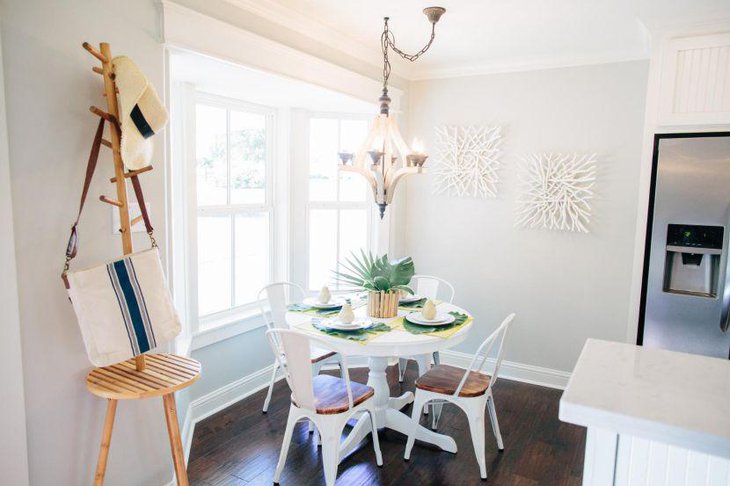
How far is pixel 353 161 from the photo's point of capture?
9.04ft

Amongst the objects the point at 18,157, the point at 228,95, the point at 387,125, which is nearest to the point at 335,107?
the point at 228,95

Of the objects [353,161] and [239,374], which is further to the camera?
[239,374]

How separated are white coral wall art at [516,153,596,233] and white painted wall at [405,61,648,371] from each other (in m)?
0.07

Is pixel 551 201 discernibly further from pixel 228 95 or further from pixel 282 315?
pixel 228 95

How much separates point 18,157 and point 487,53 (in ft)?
9.82

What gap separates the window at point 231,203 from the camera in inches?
126

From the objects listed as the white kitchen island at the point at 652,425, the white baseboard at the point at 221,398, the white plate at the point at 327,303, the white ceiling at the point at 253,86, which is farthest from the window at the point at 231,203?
the white kitchen island at the point at 652,425

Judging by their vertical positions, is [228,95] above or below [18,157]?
above

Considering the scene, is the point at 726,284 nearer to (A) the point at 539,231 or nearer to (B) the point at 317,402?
(A) the point at 539,231

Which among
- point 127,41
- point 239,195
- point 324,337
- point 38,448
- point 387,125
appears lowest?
point 38,448

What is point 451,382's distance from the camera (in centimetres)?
269

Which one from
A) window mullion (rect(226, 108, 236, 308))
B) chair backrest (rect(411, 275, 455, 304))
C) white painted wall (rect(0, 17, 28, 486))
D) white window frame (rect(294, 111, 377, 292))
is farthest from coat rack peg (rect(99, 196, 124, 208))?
chair backrest (rect(411, 275, 455, 304))

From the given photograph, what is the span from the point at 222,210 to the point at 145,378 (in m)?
1.72

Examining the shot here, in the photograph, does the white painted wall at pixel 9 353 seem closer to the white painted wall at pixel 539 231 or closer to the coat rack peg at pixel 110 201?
the coat rack peg at pixel 110 201
